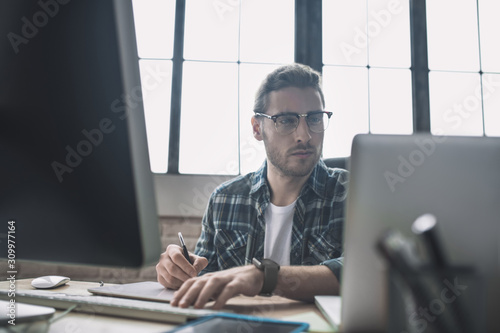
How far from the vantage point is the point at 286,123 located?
1.51 metres

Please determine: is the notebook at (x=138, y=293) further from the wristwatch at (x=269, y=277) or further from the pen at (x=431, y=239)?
the pen at (x=431, y=239)

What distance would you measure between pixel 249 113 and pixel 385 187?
5.99 ft

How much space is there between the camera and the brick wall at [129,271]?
6.43 ft

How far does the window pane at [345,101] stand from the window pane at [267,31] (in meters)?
0.29

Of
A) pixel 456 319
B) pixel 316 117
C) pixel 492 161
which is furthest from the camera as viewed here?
pixel 316 117

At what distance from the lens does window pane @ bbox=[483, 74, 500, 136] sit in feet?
7.70

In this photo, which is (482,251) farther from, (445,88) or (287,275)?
(445,88)

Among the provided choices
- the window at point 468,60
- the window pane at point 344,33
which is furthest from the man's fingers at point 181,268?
the window at point 468,60

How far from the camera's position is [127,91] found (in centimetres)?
37

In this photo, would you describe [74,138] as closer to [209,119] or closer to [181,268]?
[181,268]

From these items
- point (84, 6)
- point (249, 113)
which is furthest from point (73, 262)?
point (249, 113)

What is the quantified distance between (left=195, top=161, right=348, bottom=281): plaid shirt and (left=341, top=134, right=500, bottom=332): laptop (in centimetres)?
80
